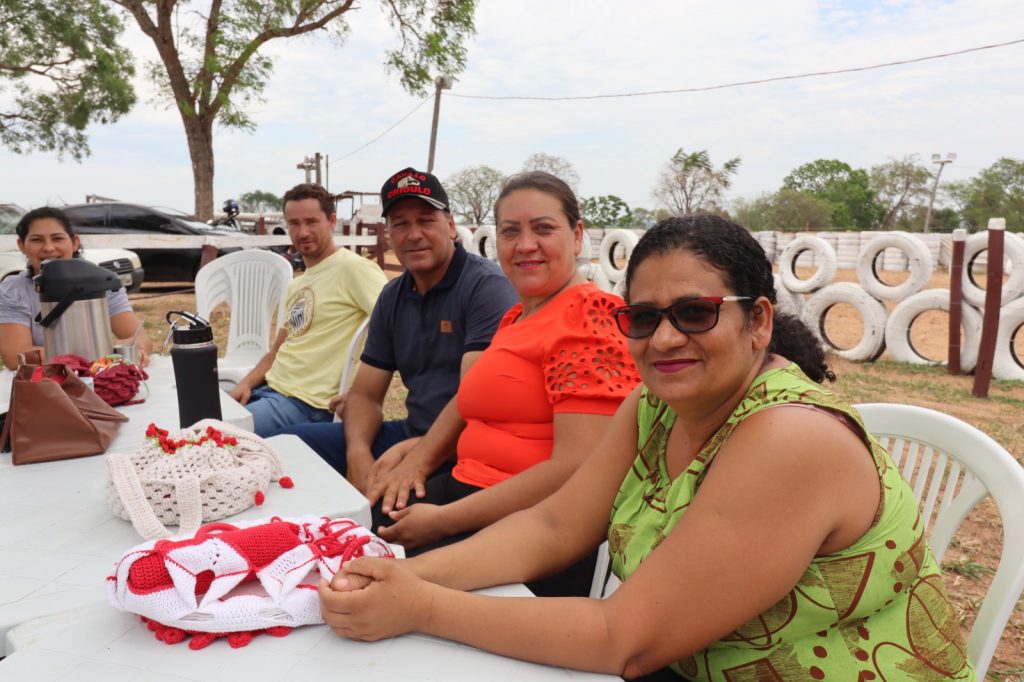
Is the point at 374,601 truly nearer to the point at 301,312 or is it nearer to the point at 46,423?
the point at 46,423

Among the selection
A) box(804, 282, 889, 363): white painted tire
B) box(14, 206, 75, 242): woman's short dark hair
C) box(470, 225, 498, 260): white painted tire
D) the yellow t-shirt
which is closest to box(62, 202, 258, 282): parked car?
box(470, 225, 498, 260): white painted tire

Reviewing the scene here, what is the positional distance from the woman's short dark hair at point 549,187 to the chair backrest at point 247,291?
2.52 m

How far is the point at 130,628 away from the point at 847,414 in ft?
3.72

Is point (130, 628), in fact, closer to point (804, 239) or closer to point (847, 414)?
point (847, 414)

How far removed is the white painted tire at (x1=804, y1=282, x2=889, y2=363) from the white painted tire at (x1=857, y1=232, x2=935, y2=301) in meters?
0.18

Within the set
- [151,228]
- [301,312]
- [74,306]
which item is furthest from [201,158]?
[74,306]

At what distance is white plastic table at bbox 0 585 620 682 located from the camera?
3.03 feet

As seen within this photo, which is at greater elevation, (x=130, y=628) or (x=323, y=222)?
(x=323, y=222)

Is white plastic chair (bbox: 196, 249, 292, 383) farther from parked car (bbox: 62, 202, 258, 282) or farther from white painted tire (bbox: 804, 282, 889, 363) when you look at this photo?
parked car (bbox: 62, 202, 258, 282)

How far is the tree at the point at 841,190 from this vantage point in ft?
137

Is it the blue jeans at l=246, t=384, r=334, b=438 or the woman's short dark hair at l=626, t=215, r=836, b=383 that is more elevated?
the woman's short dark hair at l=626, t=215, r=836, b=383

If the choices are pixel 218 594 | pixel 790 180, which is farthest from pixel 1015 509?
pixel 790 180

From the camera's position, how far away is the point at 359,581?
41.5 inches

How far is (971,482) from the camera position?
1455 mm
